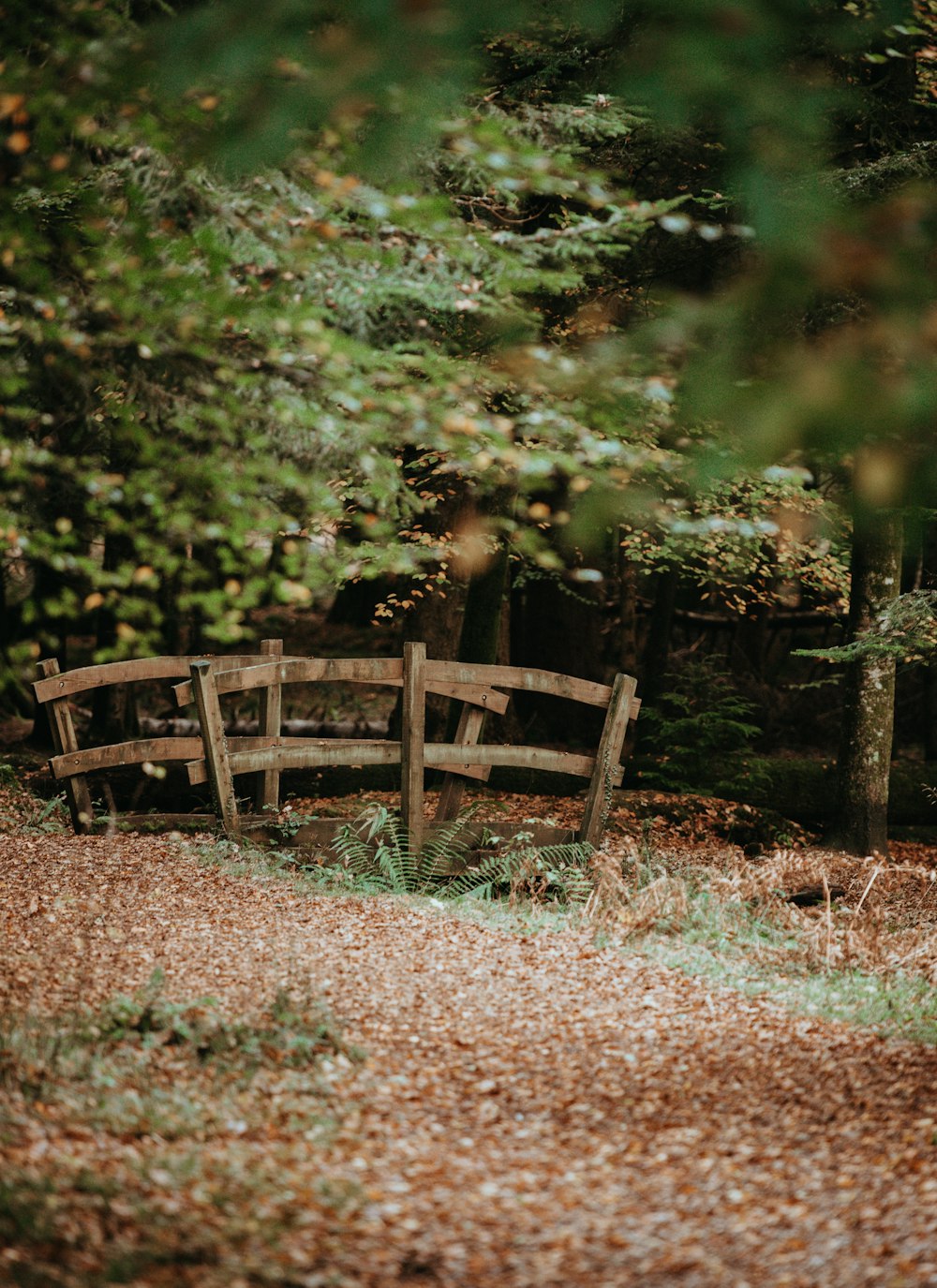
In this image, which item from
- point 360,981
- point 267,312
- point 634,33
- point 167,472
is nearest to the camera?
point 267,312

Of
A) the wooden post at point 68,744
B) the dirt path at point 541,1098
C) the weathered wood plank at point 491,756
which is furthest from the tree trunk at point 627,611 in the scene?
the dirt path at point 541,1098

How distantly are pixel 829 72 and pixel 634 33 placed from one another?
8.45 feet

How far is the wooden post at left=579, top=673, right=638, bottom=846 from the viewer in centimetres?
901

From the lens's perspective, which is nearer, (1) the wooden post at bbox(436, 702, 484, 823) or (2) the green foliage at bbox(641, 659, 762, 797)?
(1) the wooden post at bbox(436, 702, 484, 823)

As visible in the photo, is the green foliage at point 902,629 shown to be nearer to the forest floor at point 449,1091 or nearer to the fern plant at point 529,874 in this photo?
the forest floor at point 449,1091

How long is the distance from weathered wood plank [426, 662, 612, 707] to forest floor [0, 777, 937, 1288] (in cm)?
177

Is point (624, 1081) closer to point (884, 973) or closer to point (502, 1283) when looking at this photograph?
point (502, 1283)

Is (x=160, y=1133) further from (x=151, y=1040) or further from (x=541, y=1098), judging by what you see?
(x=541, y=1098)

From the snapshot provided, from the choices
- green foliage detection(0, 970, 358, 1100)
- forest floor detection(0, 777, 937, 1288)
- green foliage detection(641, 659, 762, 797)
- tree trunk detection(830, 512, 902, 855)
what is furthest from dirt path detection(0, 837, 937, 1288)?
green foliage detection(641, 659, 762, 797)

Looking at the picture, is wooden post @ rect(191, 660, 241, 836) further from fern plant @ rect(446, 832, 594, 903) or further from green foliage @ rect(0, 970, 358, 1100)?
green foliage @ rect(0, 970, 358, 1100)

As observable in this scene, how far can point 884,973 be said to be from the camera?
669 centimetres

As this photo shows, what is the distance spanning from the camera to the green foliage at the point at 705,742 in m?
12.4

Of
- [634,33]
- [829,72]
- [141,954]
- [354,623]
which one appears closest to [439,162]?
[634,33]

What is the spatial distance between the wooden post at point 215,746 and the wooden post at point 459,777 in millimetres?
1697
